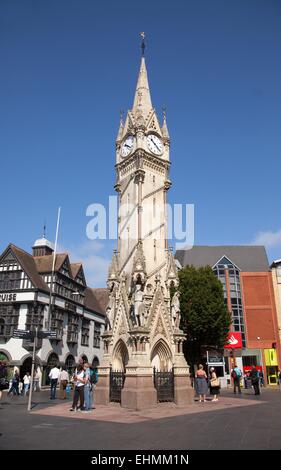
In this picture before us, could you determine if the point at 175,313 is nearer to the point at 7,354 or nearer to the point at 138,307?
the point at 138,307

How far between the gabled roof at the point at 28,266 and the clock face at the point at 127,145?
2165 centimetres

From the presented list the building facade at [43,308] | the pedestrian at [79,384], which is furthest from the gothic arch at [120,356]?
the building facade at [43,308]

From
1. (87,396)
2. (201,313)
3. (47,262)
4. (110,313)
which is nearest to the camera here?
(87,396)

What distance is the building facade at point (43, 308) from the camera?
39000mm

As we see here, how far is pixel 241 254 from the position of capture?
5997 centimetres

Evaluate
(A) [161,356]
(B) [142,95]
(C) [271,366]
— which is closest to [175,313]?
(A) [161,356]

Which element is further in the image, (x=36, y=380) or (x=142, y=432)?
(x=36, y=380)

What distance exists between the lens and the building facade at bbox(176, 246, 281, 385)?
4878 centimetres

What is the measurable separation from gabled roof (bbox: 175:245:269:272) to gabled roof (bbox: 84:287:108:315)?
14.7 m

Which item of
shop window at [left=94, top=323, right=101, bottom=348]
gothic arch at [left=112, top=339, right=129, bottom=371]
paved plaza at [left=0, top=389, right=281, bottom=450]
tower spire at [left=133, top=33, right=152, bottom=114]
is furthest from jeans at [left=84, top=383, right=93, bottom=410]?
shop window at [left=94, top=323, right=101, bottom=348]

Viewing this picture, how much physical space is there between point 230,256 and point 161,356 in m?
42.1

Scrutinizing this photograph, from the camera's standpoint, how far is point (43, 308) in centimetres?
4159

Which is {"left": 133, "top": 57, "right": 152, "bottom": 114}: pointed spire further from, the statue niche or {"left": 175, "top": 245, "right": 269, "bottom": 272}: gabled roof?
{"left": 175, "top": 245, "right": 269, "bottom": 272}: gabled roof
